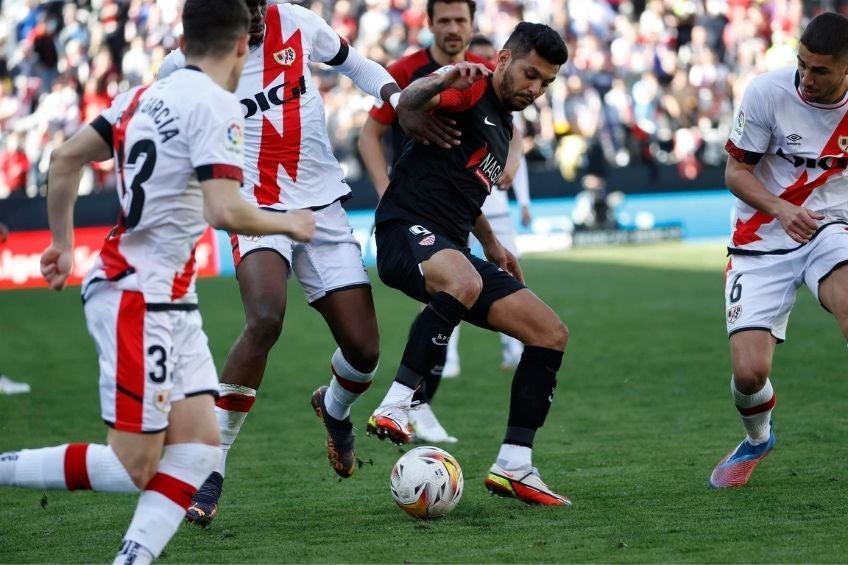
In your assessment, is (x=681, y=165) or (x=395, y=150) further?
(x=681, y=165)

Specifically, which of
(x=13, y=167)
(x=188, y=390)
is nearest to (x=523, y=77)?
(x=188, y=390)

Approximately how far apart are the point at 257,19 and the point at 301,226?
6.98ft

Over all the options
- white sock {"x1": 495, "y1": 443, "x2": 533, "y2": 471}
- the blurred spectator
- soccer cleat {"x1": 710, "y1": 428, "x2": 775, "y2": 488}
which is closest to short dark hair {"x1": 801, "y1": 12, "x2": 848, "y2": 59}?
soccer cleat {"x1": 710, "y1": 428, "x2": 775, "y2": 488}

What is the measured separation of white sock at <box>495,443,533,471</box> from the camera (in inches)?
233

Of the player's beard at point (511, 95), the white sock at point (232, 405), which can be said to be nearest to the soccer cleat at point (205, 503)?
the white sock at point (232, 405)

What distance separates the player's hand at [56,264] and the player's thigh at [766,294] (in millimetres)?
3419

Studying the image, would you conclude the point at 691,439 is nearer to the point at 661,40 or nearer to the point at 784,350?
the point at 784,350

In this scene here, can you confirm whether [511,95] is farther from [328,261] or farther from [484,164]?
[328,261]

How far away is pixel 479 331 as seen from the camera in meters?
14.5

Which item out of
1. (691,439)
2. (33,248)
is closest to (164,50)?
(33,248)

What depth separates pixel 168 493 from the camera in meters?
4.52

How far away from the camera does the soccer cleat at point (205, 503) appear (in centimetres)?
564

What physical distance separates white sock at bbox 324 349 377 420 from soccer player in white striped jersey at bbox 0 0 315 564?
1932 millimetres

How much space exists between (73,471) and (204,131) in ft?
4.35
